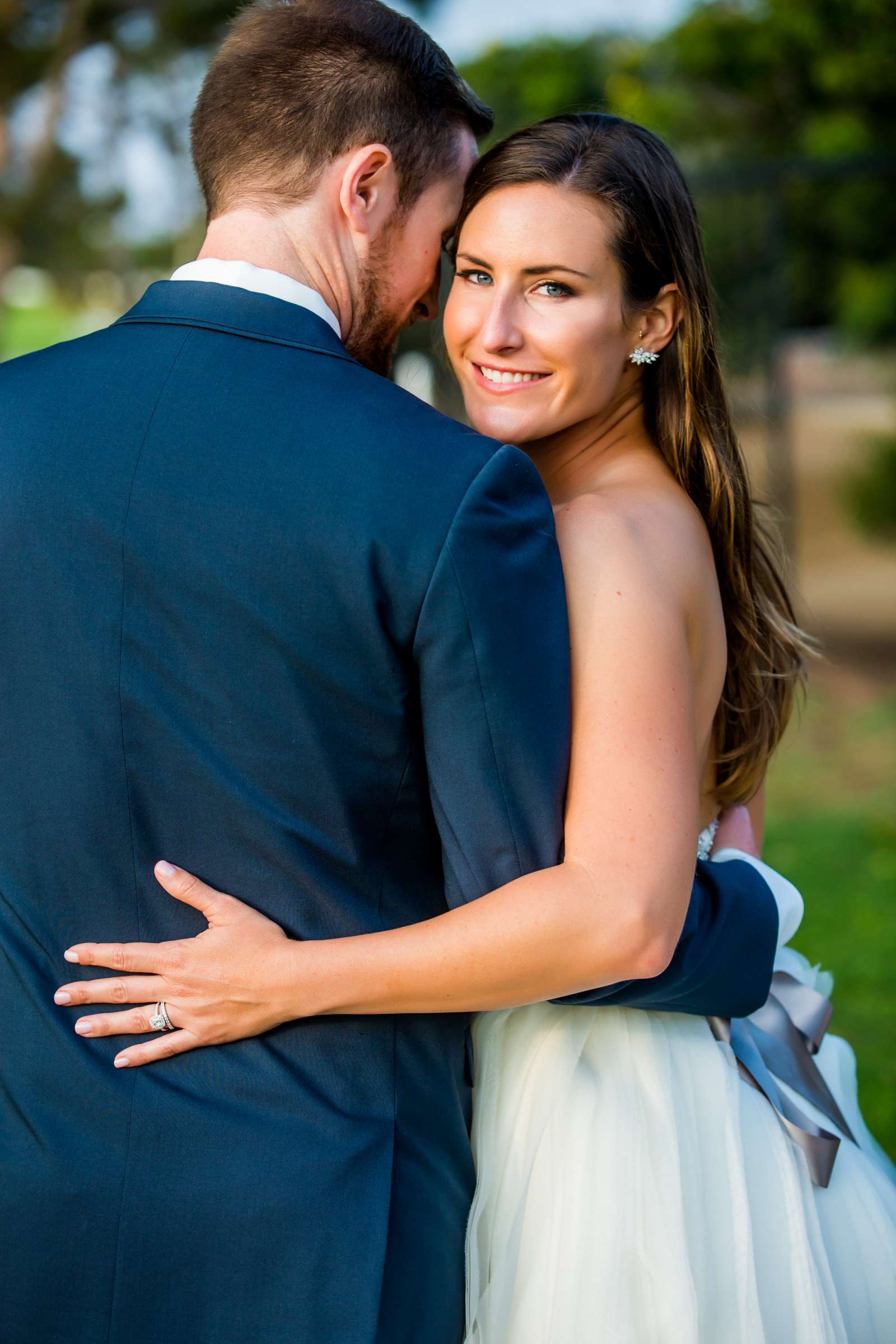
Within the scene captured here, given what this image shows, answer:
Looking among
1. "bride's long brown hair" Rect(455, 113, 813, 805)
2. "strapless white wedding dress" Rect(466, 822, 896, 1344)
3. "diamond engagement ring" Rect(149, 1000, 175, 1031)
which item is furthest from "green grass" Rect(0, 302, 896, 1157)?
"diamond engagement ring" Rect(149, 1000, 175, 1031)

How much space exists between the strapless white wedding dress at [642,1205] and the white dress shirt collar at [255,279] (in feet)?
3.25

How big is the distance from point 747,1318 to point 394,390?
1.28 meters

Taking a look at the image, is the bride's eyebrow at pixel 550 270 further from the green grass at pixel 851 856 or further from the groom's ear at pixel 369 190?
the green grass at pixel 851 856

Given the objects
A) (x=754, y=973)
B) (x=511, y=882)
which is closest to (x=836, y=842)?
(x=754, y=973)

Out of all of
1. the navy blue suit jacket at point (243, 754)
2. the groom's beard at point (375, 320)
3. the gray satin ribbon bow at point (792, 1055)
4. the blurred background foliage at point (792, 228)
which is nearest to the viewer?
the navy blue suit jacket at point (243, 754)

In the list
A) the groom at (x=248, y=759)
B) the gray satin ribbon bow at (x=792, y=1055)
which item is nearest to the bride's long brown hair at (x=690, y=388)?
the gray satin ribbon bow at (x=792, y=1055)

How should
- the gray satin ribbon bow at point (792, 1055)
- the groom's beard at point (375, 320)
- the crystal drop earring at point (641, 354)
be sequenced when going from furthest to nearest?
the crystal drop earring at point (641, 354)
the gray satin ribbon bow at point (792, 1055)
the groom's beard at point (375, 320)

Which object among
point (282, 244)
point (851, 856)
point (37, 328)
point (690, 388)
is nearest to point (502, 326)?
point (690, 388)

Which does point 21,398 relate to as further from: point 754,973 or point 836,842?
point 836,842

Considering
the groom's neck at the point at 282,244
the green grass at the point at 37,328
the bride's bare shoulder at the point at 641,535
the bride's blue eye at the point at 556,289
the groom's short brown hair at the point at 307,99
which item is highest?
the green grass at the point at 37,328

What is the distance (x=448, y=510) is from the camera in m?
1.43

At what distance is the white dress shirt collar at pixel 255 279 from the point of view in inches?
64.8

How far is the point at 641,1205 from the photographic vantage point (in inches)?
68.0

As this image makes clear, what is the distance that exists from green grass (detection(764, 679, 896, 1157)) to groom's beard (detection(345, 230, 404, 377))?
1436 millimetres
